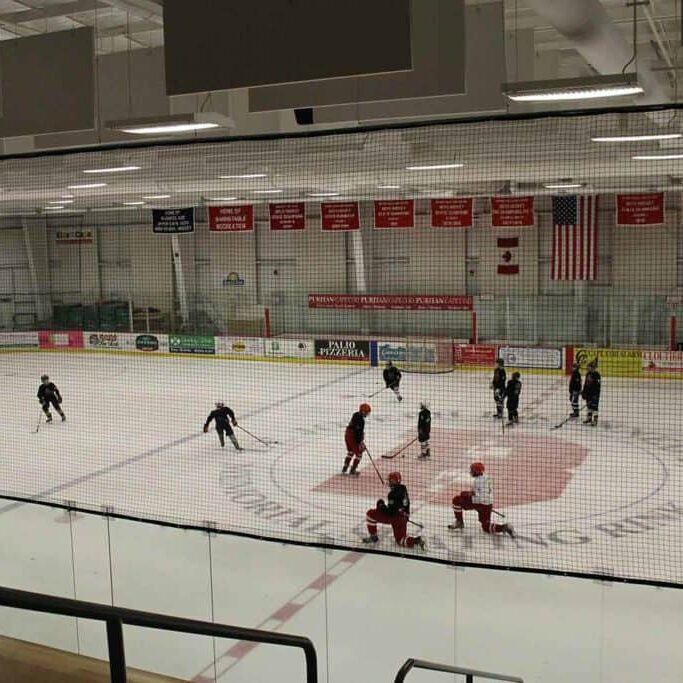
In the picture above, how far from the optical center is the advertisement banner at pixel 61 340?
85.3 ft

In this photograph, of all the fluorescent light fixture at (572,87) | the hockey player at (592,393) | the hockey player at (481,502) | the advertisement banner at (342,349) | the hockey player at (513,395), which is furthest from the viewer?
the advertisement banner at (342,349)

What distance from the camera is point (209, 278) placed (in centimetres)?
2600

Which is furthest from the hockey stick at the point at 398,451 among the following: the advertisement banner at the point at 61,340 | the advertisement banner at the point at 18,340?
the advertisement banner at the point at 18,340

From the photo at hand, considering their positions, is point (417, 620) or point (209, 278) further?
point (209, 278)

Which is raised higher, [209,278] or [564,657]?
[209,278]

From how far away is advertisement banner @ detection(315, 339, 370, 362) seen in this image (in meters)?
22.0

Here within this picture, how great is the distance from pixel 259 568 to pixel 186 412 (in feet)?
28.7

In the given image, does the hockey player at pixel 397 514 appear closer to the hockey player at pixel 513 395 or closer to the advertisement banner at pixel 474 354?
the hockey player at pixel 513 395

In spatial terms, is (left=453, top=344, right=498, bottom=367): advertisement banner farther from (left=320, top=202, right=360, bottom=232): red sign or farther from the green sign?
the green sign

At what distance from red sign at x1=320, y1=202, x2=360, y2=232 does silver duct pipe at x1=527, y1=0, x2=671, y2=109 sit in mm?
7938

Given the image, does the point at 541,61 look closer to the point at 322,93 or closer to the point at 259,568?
the point at 322,93

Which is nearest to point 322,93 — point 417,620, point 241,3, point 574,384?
point 241,3

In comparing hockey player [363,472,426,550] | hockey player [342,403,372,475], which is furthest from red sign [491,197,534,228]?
hockey player [363,472,426,550]

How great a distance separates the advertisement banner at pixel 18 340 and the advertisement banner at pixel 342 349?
9172 mm
